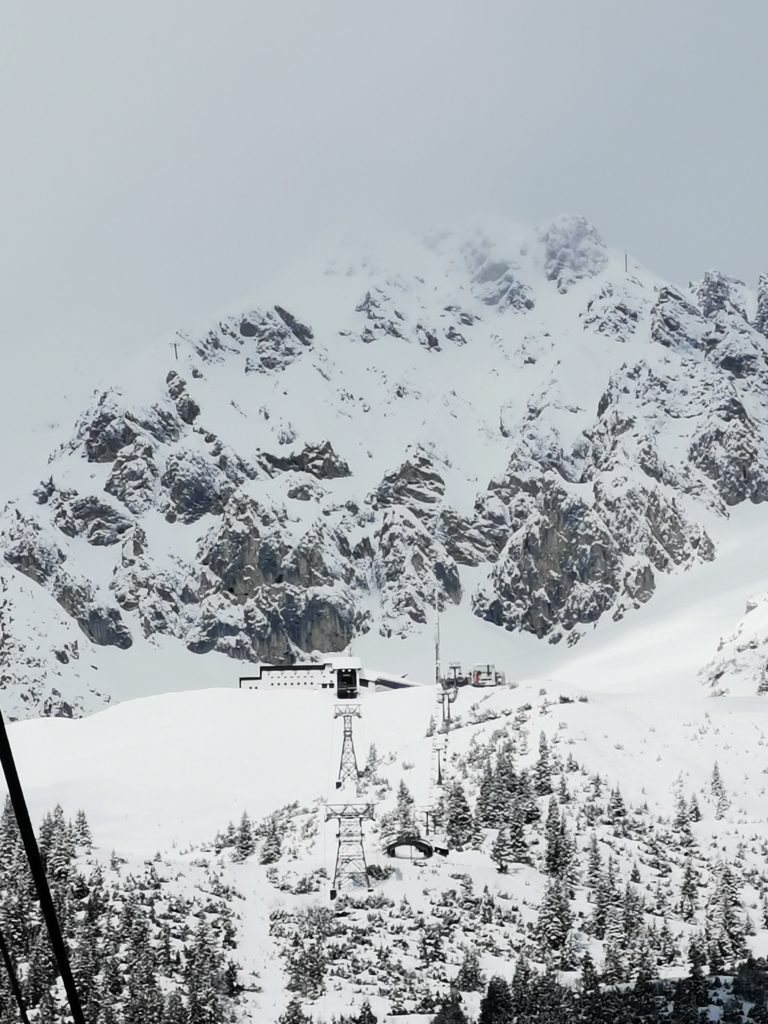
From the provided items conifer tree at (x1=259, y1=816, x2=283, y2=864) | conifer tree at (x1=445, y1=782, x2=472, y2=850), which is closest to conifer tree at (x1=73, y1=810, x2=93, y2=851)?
conifer tree at (x1=259, y1=816, x2=283, y2=864)

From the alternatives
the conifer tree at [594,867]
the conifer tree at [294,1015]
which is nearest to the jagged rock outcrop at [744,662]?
the conifer tree at [594,867]

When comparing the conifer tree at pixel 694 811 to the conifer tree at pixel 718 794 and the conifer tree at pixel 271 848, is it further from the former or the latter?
the conifer tree at pixel 271 848

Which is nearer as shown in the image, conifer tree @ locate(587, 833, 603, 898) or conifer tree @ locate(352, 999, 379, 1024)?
conifer tree @ locate(352, 999, 379, 1024)

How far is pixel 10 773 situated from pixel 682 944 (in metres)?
52.7

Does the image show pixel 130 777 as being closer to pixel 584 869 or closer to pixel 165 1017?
pixel 584 869

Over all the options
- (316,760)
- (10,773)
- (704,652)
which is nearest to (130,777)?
(316,760)

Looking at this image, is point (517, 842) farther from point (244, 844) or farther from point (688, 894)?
point (244, 844)

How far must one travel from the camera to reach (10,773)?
3.67 meters

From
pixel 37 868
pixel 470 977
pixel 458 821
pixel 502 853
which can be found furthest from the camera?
pixel 458 821

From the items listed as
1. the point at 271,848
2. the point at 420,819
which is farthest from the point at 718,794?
the point at 271,848

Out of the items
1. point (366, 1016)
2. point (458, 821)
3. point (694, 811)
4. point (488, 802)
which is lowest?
point (366, 1016)

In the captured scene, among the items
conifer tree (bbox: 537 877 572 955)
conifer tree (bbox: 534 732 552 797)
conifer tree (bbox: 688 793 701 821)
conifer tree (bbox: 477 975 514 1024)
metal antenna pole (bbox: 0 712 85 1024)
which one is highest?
metal antenna pole (bbox: 0 712 85 1024)

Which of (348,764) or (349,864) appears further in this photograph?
(348,764)

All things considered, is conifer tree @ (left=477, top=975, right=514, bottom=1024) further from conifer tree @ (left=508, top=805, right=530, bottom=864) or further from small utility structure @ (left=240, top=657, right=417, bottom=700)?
small utility structure @ (left=240, top=657, right=417, bottom=700)
